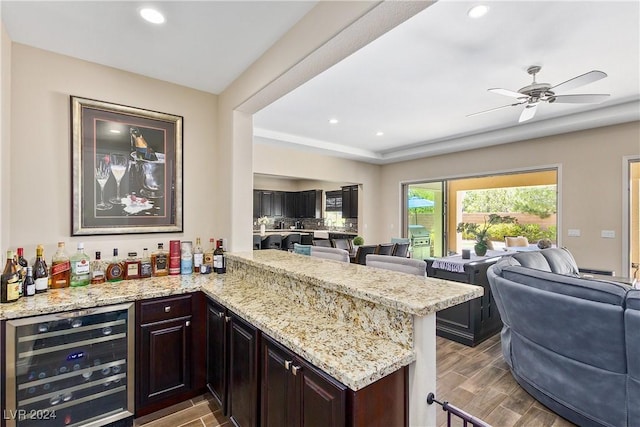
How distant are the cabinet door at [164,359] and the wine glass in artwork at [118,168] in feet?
3.55

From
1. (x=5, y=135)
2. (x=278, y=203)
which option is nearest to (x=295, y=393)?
(x=5, y=135)

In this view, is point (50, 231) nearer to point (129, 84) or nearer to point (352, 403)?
point (129, 84)

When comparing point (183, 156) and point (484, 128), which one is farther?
point (484, 128)

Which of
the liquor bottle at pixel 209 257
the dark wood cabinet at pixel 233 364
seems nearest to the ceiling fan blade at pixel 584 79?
the dark wood cabinet at pixel 233 364

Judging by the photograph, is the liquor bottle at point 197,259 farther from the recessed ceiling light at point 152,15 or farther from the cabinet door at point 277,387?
the recessed ceiling light at point 152,15

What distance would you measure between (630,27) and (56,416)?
4.75 metres

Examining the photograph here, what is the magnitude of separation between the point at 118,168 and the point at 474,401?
133 inches

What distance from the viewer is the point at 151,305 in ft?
6.60

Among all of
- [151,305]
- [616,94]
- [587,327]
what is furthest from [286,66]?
[616,94]

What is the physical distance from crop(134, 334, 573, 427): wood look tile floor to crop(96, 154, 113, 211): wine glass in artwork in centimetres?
158

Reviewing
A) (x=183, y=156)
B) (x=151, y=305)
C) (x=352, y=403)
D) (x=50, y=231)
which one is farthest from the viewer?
(x=183, y=156)

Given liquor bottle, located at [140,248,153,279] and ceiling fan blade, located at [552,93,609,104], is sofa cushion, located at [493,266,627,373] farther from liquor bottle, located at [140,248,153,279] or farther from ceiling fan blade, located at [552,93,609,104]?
liquor bottle, located at [140,248,153,279]

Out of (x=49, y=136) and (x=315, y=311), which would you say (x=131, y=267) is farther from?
(x=315, y=311)

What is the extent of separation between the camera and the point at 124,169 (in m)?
2.43
